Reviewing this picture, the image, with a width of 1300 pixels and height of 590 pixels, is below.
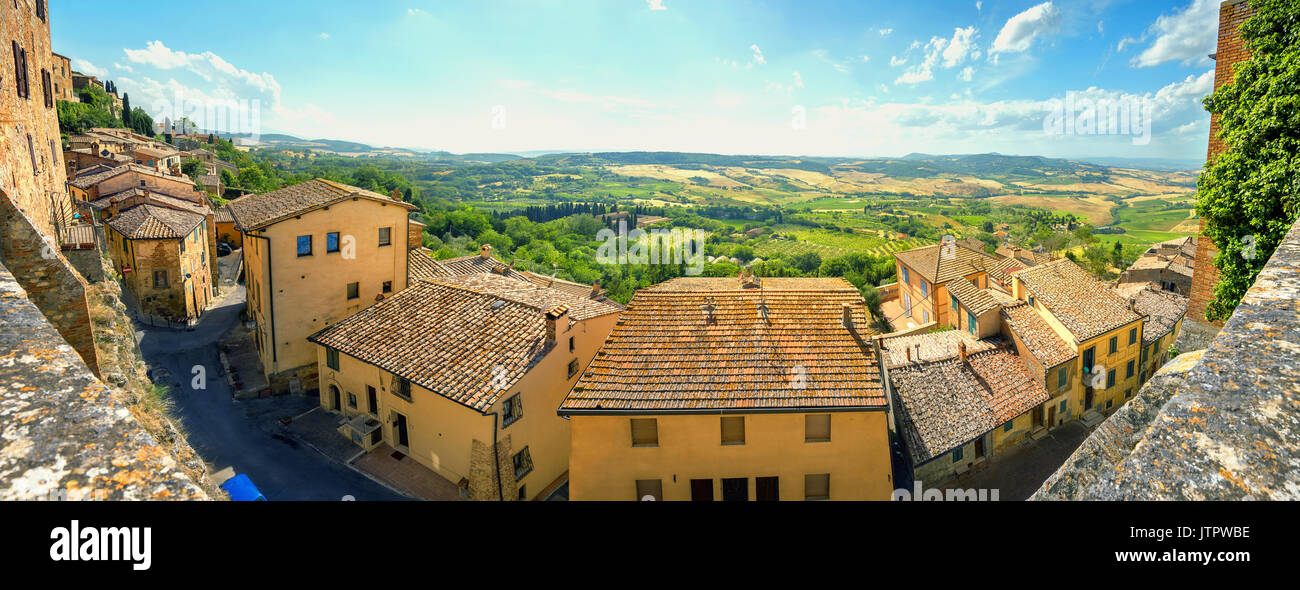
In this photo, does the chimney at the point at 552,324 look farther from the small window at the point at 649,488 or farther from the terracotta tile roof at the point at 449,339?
the small window at the point at 649,488

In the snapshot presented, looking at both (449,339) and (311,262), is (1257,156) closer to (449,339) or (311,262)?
(449,339)

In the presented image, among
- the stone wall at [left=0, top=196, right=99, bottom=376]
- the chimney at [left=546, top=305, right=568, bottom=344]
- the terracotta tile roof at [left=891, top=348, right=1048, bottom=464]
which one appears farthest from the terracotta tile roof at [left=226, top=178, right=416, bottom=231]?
the terracotta tile roof at [left=891, top=348, right=1048, bottom=464]

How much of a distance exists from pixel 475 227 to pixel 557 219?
180ft

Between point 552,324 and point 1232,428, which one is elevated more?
point 1232,428

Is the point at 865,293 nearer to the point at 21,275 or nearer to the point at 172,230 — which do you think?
the point at 172,230

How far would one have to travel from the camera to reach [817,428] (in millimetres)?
15578

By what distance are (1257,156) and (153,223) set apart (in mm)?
47578

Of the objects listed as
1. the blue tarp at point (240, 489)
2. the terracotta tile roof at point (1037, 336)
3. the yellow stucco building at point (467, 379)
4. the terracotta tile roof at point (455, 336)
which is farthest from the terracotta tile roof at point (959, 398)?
the blue tarp at point (240, 489)

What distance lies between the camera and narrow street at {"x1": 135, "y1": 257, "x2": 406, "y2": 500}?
18.5 metres

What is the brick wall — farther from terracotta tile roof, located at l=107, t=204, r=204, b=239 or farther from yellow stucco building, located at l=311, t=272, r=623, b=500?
terracotta tile roof, located at l=107, t=204, r=204, b=239

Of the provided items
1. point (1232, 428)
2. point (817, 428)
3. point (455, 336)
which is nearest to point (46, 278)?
point (455, 336)

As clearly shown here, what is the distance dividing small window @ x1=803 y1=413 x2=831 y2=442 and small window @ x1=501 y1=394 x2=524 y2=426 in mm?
9305
